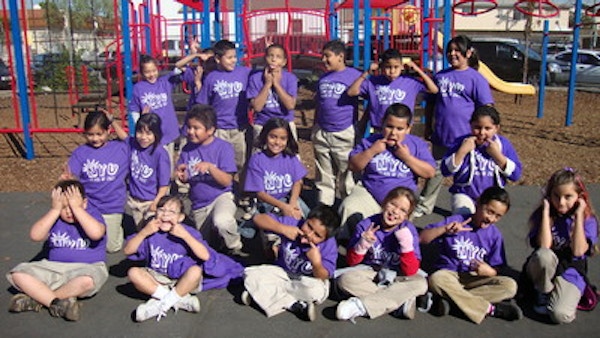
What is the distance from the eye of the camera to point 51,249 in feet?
13.4

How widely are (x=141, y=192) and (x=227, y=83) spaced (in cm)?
149

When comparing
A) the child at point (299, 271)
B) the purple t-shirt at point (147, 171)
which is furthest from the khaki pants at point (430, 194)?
the purple t-shirt at point (147, 171)

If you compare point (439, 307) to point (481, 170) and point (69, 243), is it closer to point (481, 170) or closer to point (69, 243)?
point (481, 170)

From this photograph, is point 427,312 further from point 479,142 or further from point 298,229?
point 479,142

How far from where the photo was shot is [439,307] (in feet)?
12.3

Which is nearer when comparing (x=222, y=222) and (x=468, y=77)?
(x=222, y=222)

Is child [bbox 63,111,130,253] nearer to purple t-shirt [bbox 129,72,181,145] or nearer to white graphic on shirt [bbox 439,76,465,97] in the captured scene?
purple t-shirt [bbox 129,72,181,145]

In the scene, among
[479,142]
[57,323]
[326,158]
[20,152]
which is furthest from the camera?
[20,152]

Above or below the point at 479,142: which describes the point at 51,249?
below

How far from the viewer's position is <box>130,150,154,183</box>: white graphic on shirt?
199 inches

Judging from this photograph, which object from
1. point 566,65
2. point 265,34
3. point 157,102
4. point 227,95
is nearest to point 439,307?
point 227,95

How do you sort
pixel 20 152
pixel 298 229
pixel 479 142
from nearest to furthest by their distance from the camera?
pixel 298 229 → pixel 479 142 → pixel 20 152

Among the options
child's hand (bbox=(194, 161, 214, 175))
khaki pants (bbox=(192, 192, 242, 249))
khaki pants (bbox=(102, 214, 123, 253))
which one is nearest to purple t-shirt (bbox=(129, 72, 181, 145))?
khaki pants (bbox=(102, 214, 123, 253))

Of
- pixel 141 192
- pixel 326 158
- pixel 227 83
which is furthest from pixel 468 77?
pixel 141 192
